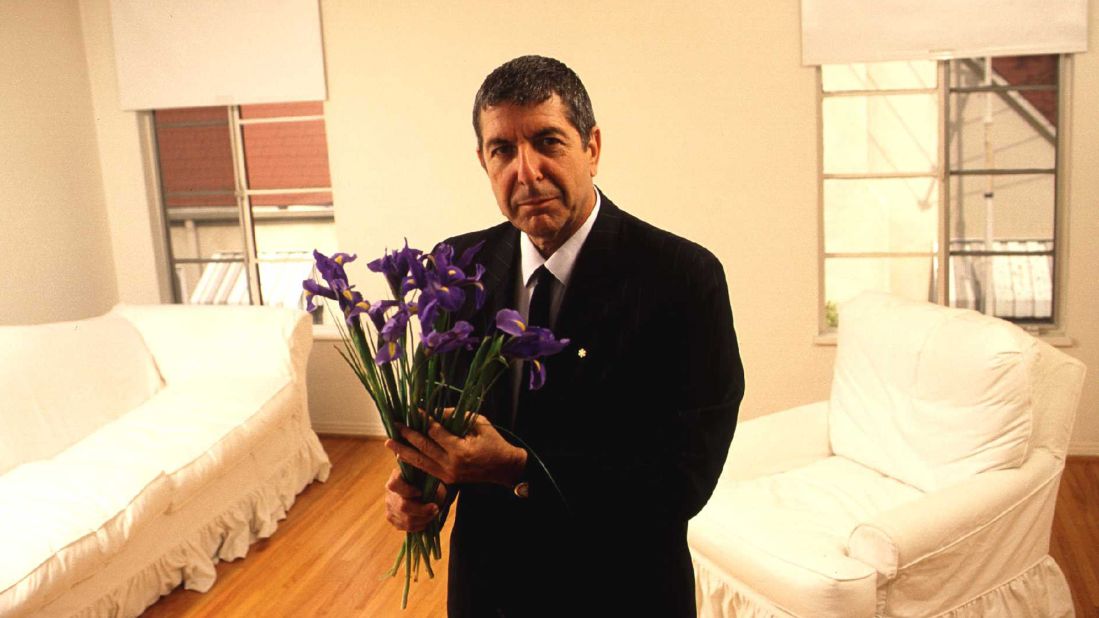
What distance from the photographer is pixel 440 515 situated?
1.42m

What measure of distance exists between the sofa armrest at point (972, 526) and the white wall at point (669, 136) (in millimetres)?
1851

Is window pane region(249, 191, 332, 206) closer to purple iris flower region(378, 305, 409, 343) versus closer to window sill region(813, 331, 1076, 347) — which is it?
window sill region(813, 331, 1076, 347)

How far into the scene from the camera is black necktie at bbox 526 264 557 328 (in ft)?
4.43

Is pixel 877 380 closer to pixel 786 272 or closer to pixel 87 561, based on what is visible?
pixel 786 272

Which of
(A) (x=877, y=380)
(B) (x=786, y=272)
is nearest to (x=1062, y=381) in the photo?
(A) (x=877, y=380)

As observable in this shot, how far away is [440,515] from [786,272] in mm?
3429

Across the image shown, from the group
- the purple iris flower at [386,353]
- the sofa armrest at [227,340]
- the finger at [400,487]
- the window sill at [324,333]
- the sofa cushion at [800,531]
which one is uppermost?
the purple iris flower at [386,353]

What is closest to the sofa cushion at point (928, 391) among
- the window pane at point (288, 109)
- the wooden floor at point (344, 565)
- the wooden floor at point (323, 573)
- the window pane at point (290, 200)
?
the wooden floor at point (344, 565)

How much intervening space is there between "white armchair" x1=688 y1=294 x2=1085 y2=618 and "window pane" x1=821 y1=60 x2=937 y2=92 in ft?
9.25

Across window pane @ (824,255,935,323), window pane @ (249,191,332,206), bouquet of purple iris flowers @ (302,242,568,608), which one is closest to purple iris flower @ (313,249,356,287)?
bouquet of purple iris flowers @ (302,242,568,608)

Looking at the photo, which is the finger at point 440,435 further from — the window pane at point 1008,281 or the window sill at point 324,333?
the window sill at point 324,333

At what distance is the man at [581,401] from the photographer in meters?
1.25

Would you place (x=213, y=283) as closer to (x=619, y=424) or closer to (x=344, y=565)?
(x=344, y=565)

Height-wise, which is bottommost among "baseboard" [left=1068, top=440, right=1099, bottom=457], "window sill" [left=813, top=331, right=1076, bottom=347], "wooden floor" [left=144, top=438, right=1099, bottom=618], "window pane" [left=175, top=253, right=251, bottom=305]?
"wooden floor" [left=144, top=438, right=1099, bottom=618]
